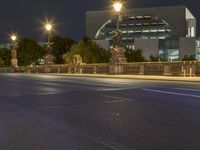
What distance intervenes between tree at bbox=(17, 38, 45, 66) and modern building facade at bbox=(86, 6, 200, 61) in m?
31.5

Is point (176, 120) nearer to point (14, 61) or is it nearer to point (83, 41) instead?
point (14, 61)

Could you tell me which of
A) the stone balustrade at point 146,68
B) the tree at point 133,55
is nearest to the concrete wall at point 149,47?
the tree at point 133,55

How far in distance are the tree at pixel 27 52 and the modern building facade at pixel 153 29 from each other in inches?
1242

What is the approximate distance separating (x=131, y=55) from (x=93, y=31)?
70537 mm

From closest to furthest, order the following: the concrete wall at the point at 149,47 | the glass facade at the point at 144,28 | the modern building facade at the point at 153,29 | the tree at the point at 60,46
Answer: the tree at the point at 60,46, the concrete wall at the point at 149,47, the modern building facade at the point at 153,29, the glass facade at the point at 144,28

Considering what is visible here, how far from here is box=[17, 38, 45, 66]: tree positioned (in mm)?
120938

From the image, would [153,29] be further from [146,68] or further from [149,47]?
[146,68]

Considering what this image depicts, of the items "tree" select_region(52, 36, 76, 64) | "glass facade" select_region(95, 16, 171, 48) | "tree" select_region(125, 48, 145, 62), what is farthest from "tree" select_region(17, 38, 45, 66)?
"glass facade" select_region(95, 16, 171, 48)

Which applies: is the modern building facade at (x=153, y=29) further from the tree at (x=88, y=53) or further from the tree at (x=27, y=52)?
the tree at (x=88, y=53)

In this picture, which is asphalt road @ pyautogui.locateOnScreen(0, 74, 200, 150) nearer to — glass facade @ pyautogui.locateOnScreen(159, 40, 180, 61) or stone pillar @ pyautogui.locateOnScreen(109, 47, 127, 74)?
stone pillar @ pyautogui.locateOnScreen(109, 47, 127, 74)

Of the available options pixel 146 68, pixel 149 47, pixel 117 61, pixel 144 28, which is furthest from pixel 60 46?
pixel 146 68

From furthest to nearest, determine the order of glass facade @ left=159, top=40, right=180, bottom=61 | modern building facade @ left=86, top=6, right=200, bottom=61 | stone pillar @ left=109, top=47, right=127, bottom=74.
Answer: glass facade @ left=159, top=40, right=180, bottom=61, modern building facade @ left=86, top=6, right=200, bottom=61, stone pillar @ left=109, top=47, right=127, bottom=74

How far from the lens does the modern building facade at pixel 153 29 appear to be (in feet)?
476

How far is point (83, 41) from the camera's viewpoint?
99688 mm
